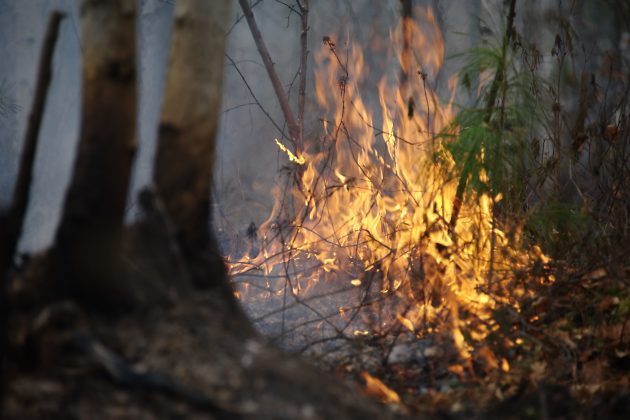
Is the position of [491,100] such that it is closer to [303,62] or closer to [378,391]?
[378,391]

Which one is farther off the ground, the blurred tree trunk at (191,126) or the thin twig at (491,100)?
the thin twig at (491,100)

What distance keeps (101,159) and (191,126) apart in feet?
1.19

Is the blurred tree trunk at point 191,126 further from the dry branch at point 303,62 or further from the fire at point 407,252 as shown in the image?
the dry branch at point 303,62

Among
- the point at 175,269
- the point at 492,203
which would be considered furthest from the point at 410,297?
the point at 175,269

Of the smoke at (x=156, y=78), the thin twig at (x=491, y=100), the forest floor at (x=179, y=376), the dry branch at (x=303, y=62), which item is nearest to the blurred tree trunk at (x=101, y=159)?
the forest floor at (x=179, y=376)

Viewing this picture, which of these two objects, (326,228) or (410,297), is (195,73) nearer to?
(410,297)

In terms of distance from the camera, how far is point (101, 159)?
2.11 m

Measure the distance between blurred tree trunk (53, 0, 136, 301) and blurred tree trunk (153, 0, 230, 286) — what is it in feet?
0.59

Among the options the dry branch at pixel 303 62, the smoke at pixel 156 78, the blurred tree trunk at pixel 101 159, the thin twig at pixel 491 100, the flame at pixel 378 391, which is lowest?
the flame at pixel 378 391

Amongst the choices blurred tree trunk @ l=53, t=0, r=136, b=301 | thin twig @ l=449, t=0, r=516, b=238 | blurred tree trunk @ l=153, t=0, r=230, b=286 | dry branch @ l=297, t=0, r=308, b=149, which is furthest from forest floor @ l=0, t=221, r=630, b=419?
dry branch @ l=297, t=0, r=308, b=149

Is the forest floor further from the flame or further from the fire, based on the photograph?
the fire

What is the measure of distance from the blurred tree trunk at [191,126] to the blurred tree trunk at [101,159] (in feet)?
0.59

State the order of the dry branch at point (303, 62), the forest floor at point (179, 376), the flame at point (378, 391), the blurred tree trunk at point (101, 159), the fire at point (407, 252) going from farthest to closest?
the dry branch at point (303, 62)
the fire at point (407, 252)
the flame at point (378, 391)
the blurred tree trunk at point (101, 159)
the forest floor at point (179, 376)

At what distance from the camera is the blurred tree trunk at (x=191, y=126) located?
2.32 metres
